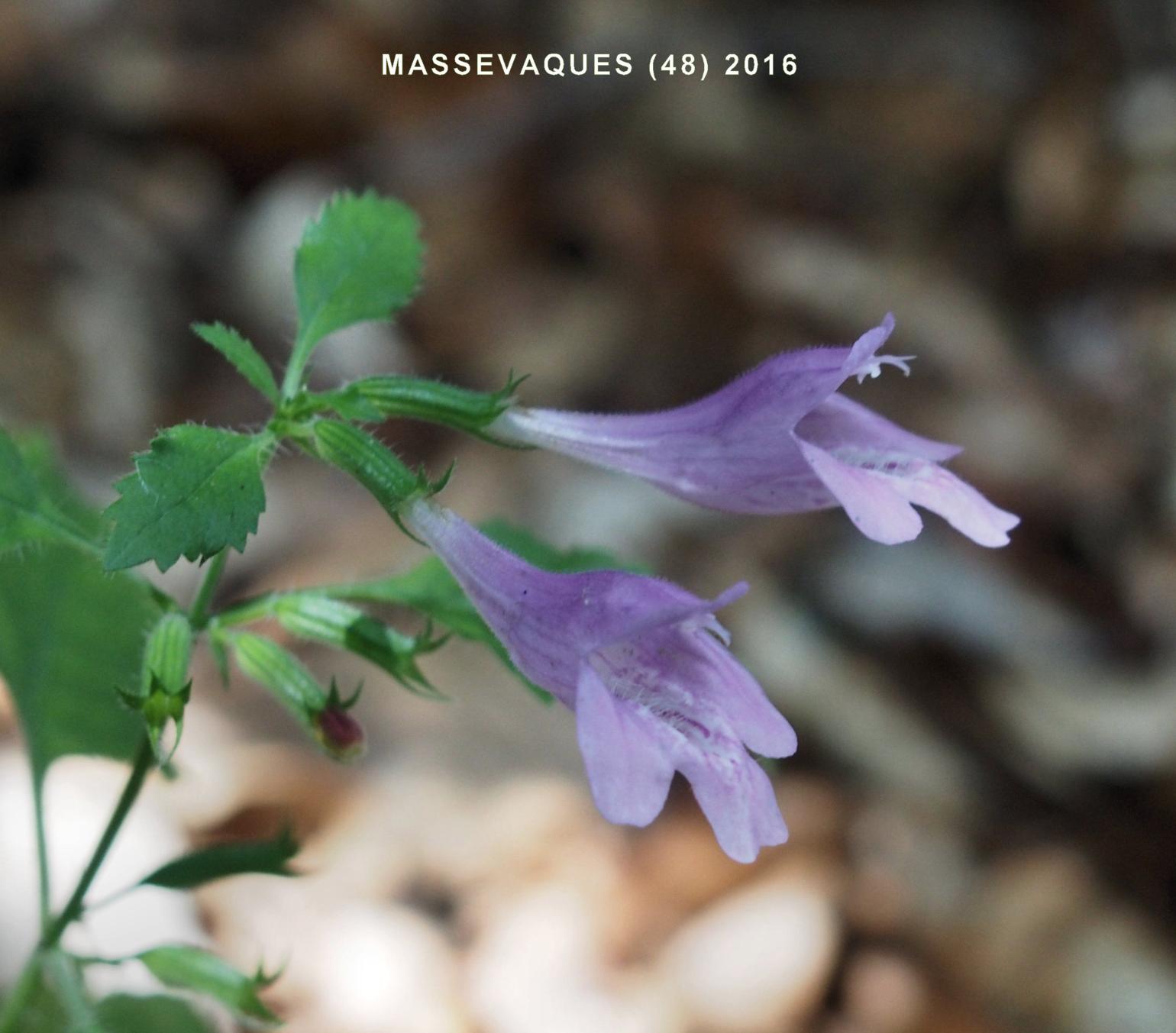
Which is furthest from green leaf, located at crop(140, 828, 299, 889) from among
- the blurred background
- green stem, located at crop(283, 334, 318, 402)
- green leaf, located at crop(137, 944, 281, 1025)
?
the blurred background

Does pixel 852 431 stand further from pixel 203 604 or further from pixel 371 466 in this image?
pixel 203 604

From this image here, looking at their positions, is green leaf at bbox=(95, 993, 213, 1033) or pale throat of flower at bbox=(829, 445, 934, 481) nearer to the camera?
pale throat of flower at bbox=(829, 445, 934, 481)

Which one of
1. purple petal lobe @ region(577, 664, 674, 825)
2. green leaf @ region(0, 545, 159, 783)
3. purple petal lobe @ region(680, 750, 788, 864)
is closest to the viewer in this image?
purple petal lobe @ region(577, 664, 674, 825)

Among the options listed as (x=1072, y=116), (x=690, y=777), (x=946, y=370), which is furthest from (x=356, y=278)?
(x=1072, y=116)

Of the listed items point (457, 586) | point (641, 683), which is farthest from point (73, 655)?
point (641, 683)

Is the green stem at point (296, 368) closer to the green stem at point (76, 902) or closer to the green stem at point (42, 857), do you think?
the green stem at point (76, 902)

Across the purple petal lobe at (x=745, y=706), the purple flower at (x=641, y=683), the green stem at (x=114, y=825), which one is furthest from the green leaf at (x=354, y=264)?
the purple petal lobe at (x=745, y=706)

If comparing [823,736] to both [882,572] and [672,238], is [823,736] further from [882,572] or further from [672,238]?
[672,238]

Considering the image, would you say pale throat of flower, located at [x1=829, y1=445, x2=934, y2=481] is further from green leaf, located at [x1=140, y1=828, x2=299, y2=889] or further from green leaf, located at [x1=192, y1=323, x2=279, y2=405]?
green leaf, located at [x1=140, y1=828, x2=299, y2=889]
